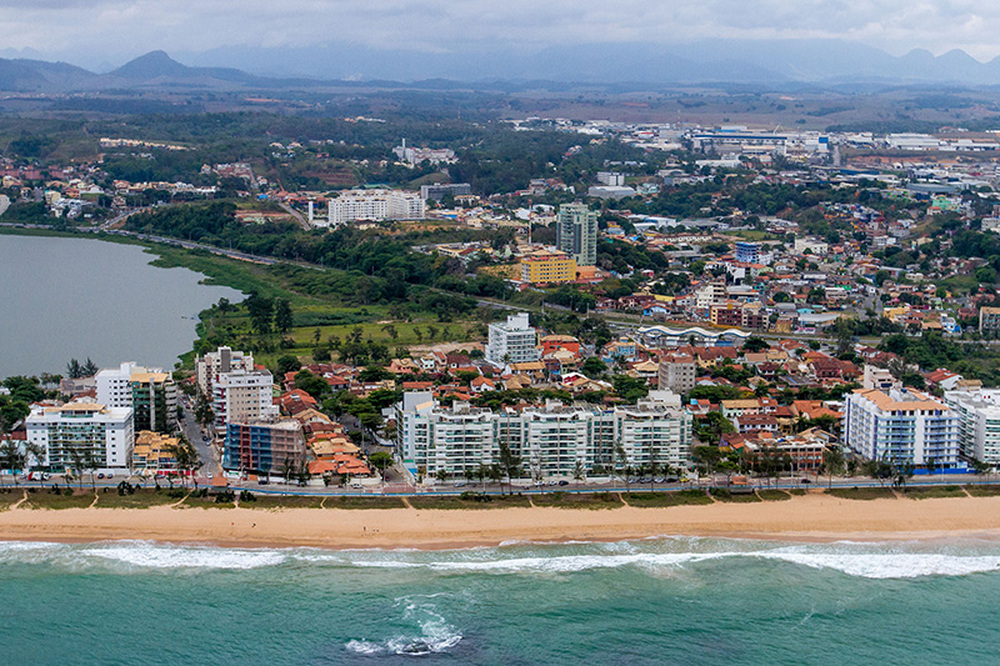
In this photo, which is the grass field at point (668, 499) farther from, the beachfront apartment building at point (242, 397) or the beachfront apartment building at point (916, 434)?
the beachfront apartment building at point (242, 397)

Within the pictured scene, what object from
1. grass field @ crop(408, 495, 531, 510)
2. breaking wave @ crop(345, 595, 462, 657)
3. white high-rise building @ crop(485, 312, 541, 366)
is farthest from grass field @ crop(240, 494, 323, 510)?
white high-rise building @ crop(485, 312, 541, 366)

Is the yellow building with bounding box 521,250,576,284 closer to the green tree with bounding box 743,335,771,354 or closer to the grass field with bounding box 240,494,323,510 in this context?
the green tree with bounding box 743,335,771,354

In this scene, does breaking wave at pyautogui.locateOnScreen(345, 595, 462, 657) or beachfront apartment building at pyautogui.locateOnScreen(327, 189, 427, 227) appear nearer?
breaking wave at pyautogui.locateOnScreen(345, 595, 462, 657)

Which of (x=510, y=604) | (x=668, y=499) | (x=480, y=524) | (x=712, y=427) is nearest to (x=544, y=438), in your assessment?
(x=668, y=499)

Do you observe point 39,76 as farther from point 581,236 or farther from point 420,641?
point 420,641

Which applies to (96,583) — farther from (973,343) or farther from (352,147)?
(352,147)

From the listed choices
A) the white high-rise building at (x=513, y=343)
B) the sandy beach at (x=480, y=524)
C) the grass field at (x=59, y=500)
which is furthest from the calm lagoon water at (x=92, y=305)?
the sandy beach at (x=480, y=524)

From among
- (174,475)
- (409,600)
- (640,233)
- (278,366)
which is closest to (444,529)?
(409,600)
